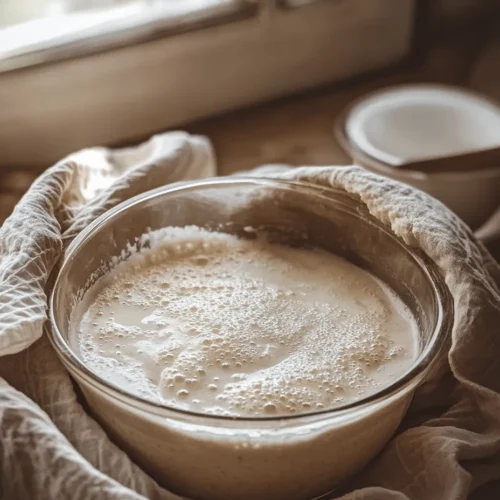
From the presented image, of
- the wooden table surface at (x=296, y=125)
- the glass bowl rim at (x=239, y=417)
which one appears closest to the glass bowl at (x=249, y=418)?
the glass bowl rim at (x=239, y=417)

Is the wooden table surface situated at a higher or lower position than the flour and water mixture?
lower

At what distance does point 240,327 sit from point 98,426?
0.13m

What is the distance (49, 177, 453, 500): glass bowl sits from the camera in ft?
1.65

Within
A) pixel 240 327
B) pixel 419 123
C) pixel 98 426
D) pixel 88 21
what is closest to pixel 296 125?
pixel 419 123

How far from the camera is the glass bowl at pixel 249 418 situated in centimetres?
50

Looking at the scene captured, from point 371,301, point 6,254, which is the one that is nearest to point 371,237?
point 371,301

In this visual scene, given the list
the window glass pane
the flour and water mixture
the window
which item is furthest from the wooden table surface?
the flour and water mixture

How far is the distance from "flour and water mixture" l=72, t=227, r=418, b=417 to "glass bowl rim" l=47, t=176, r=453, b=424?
45mm

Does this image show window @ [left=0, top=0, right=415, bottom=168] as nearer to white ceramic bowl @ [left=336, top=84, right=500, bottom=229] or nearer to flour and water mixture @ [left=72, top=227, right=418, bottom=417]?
white ceramic bowl @ [left=336, top=84, right=500, bottom=229]

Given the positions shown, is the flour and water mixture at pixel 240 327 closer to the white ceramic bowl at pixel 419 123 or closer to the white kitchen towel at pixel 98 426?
the white kitchen towel at pixel 98 426

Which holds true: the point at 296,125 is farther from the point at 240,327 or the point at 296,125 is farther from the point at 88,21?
the point at 240,327

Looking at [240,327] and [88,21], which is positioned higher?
[88,21]

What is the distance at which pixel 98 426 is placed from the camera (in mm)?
543

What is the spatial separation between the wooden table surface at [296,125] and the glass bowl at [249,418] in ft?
0.72
